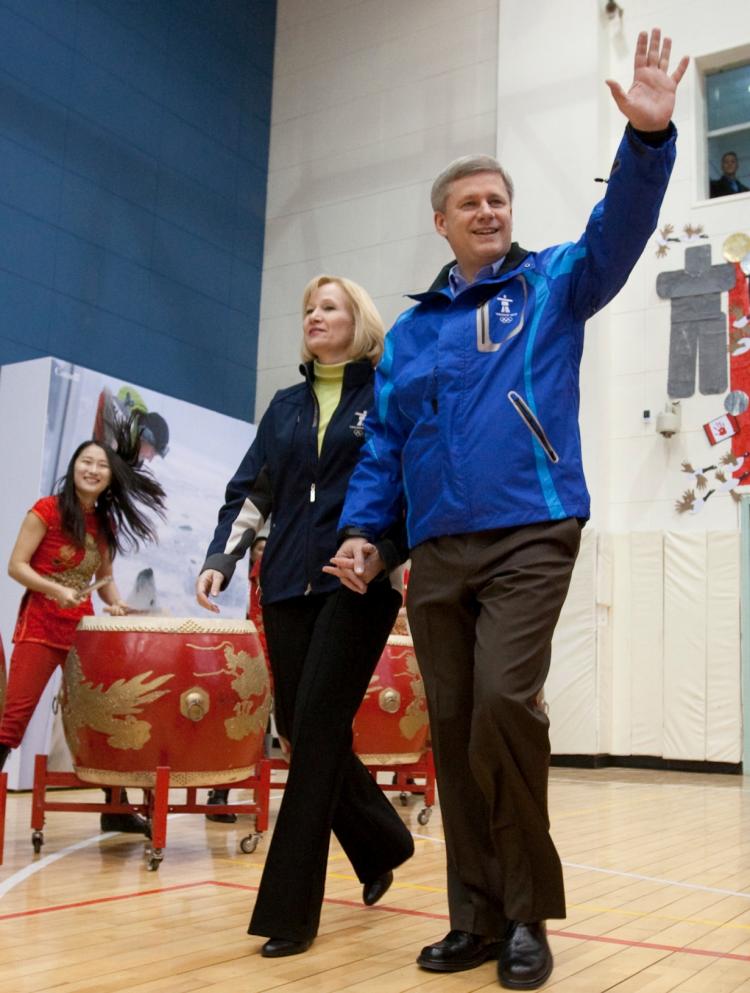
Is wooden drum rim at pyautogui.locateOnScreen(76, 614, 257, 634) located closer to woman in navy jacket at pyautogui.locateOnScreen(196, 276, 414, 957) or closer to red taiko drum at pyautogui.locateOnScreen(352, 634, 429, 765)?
woman in navy jacket at pyautogui.locateOnScreen(196, 276, 414, 957)

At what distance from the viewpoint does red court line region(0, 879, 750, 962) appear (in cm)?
215

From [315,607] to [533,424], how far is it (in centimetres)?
65

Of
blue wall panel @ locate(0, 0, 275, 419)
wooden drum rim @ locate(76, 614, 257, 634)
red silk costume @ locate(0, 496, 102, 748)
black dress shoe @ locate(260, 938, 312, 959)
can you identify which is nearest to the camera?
black dress shoe @ locate(260, 938, 312, 959)

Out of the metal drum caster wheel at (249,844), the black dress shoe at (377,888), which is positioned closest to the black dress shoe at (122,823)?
the metal drum caster wheel at (249,844)

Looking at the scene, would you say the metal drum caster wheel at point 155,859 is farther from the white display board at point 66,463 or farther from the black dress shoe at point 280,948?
the white display board at point 66,463

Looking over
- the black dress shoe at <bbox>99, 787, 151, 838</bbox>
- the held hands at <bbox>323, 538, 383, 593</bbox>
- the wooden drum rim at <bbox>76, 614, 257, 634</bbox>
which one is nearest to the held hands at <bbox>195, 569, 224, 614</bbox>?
the held hands at <bbox>323, 538, 383, 593</bbox>

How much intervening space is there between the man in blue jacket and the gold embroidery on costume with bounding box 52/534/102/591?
2.07 m

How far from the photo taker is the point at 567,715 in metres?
7.95

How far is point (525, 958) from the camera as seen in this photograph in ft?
6.05

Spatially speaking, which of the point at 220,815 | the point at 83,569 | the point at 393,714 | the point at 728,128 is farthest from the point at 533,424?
the point at 728,128

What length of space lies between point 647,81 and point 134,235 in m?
7.54

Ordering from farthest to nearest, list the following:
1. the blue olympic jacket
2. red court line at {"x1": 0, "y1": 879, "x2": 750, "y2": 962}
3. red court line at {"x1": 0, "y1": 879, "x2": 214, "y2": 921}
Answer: red court line at {"x1": 0, "y1": 879, "x2": 214, "y2": 921} < red court line at {"x1": 0, "y1": 879, "x2": 750, "y2": 962} < the blue olympic jacket

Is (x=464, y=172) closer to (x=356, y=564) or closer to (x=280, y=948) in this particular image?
(x=356, y=564)

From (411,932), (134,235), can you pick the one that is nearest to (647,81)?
(411,932)
